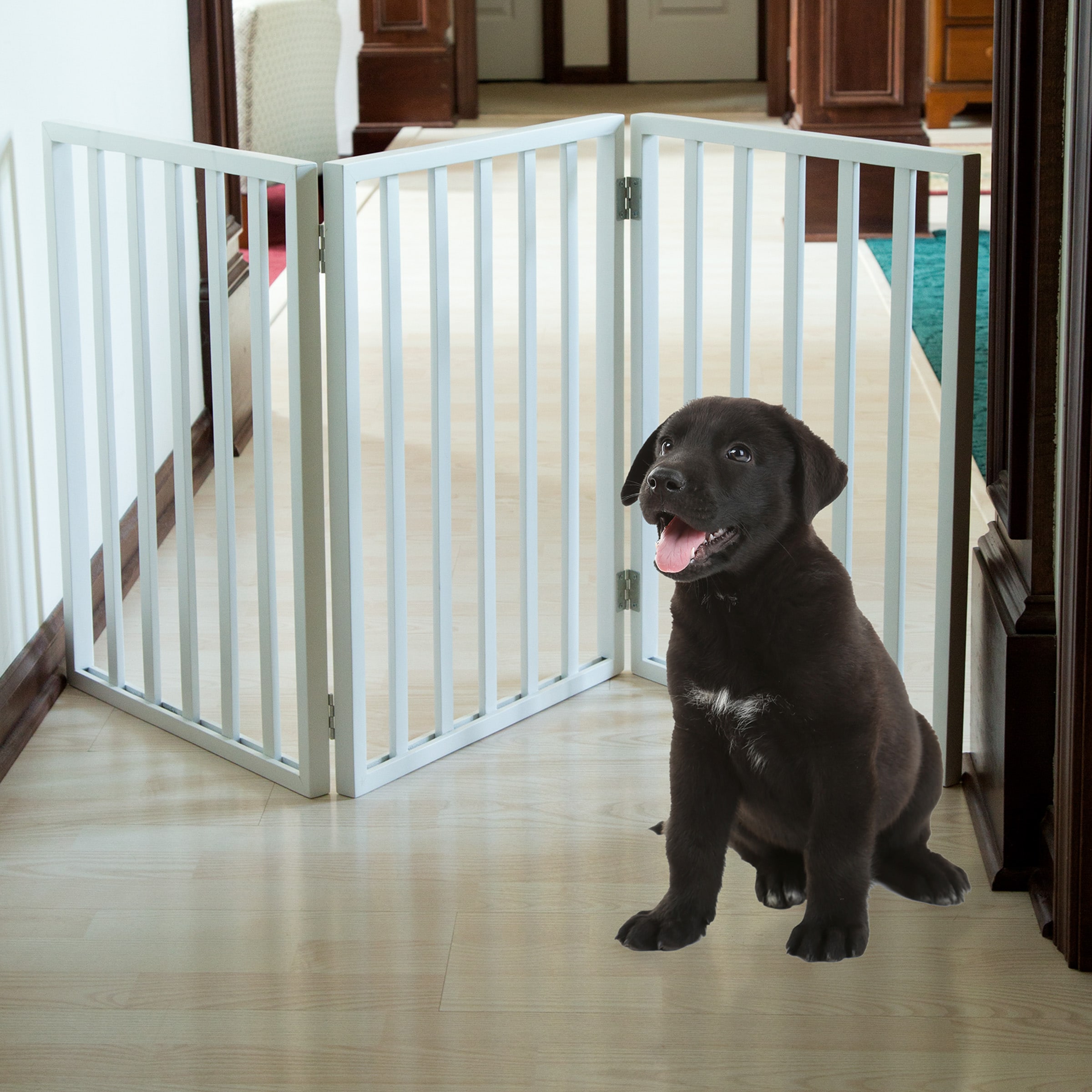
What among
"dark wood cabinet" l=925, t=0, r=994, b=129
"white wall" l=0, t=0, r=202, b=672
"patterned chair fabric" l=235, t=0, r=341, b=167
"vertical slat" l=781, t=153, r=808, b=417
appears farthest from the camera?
"dark wood cabinet" l=925, t=0, r=994, b=129

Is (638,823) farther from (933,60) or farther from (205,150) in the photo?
(933,60)

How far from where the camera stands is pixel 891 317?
67.1 inches

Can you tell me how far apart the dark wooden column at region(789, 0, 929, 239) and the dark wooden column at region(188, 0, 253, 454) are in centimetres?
249

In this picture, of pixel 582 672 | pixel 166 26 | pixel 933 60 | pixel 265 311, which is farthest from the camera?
pixel 933 60

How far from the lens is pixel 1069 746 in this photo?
55.8 inches

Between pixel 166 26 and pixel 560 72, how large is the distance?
6.08m

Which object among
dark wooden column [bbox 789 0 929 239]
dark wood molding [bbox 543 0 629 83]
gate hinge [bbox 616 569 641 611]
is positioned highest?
dark wood molding [bbox 543 0 629 83]

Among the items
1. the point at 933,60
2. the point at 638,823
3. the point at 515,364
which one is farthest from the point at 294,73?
the point at 638,823

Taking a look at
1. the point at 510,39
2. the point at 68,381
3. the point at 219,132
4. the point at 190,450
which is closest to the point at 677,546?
the point at 190,450

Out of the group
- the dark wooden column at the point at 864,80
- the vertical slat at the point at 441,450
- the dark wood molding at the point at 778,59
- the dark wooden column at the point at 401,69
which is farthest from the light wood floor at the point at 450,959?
the dark wood molding at the point at 778,59

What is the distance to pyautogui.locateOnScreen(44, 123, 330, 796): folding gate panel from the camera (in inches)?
66.2

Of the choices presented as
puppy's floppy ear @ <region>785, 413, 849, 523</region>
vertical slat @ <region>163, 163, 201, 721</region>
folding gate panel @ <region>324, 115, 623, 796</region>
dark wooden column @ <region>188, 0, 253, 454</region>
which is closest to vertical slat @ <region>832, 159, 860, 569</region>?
puppy's floppy ear @ <region>785, 413, 849, 523</region>

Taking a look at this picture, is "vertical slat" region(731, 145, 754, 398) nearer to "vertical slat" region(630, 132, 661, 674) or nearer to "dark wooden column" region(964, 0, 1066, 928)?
"vertical slat" region(630, 132, 661, 674)

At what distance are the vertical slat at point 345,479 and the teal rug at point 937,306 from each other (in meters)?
1.59
